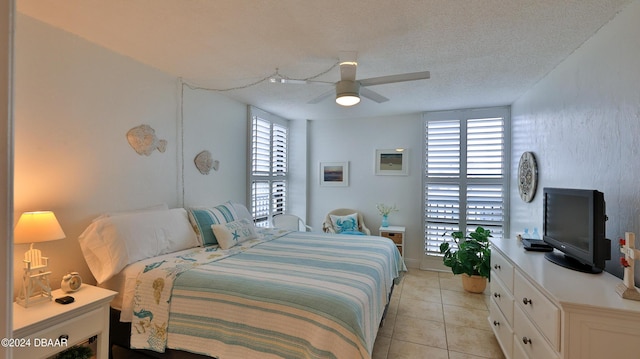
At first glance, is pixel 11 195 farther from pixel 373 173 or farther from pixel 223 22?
pixel 373 173

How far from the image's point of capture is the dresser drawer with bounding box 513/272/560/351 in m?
1.41

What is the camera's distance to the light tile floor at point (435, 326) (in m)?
2.32

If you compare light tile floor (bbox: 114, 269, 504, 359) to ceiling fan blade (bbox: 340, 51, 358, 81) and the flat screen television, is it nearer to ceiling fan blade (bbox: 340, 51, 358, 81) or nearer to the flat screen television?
the flat screen television

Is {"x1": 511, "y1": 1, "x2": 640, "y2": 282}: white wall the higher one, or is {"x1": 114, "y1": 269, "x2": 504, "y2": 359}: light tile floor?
{"x1": 511, "y1": 1, "x2": 640, "y2": 282}: white wall

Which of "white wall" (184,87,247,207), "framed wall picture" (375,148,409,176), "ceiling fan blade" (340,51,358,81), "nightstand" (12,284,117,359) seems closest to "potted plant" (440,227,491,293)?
"framed wall picture" (375,148,409,176)

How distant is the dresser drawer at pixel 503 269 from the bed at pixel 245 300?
2.98 feet

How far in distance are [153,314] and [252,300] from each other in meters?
0.78

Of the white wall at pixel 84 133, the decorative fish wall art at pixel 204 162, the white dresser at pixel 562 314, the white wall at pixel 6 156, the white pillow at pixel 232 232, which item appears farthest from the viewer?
the decorative fish wall art at pixel 204 162

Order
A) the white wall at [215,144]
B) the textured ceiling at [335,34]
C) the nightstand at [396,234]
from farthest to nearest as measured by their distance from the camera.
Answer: the nightstand at [396,234] → the white wall at [215,144] → the textured ceiling at [335,34]

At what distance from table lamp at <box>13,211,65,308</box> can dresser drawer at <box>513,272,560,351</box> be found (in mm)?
2872

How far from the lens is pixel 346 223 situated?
463 cm

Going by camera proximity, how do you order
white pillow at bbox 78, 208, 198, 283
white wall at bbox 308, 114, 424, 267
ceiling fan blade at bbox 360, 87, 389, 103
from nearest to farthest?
white pillow at bbox 78, 208, 198, 283
ceiling fan blade at bbox 360, 87, 389, 103
white wall at bbox 308, 114, 424, 267

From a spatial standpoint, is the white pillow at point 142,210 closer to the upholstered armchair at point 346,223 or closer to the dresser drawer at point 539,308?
the upholstered armchair at point 346,223

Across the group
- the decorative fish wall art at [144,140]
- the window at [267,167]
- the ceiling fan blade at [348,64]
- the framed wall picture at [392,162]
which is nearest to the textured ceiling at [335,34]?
the ceiling fan blade at [348,64]
